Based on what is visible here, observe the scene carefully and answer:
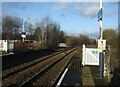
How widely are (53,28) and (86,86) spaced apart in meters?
90.9

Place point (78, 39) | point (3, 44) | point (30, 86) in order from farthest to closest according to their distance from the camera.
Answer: point (78, 39)
point (3, 44)
point (30, 86)

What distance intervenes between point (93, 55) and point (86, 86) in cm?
1005

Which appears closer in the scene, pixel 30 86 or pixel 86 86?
pixel 86 86

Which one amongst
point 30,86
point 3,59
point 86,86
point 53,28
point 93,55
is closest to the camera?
point 86,86

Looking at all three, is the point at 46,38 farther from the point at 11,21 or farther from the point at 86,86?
the point at 86,86

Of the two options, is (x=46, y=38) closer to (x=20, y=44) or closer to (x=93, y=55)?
(x=20, y=44)

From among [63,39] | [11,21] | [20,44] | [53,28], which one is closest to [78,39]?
[63,39]

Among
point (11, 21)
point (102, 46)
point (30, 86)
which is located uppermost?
point (11, 21)

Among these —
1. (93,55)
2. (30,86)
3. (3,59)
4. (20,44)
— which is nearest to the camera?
(30,86)

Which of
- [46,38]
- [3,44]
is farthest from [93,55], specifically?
[46,38]

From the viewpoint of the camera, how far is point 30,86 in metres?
12.9

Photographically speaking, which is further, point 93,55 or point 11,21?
point 11,21

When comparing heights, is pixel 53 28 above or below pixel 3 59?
above

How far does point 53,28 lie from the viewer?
103 meters
